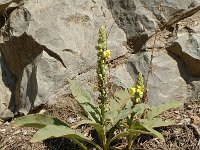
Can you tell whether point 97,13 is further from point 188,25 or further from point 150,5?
point 188,25

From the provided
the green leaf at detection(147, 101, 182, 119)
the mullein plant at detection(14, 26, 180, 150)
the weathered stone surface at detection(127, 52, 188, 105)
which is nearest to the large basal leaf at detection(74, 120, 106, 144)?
the mullein plant at detection(14, 26, 180, 150)

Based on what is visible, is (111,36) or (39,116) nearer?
(39,116)

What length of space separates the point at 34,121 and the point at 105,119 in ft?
2.25

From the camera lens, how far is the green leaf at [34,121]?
13.3ft

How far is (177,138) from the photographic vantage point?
4230 millimetres

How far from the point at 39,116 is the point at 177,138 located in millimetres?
1385

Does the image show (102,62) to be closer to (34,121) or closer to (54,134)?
(54,134)

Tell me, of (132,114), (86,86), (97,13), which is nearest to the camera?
(132,114)

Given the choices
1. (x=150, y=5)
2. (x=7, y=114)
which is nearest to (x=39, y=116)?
(x=7, y=114)

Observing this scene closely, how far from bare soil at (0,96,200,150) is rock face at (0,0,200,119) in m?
0.17

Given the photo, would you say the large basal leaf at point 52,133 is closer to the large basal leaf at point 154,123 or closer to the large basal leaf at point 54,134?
the large basal leaf at point 54,134

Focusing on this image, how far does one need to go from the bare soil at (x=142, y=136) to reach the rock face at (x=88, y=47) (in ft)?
0.55

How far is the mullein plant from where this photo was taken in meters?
3.80

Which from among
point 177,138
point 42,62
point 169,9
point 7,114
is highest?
point 169,9
